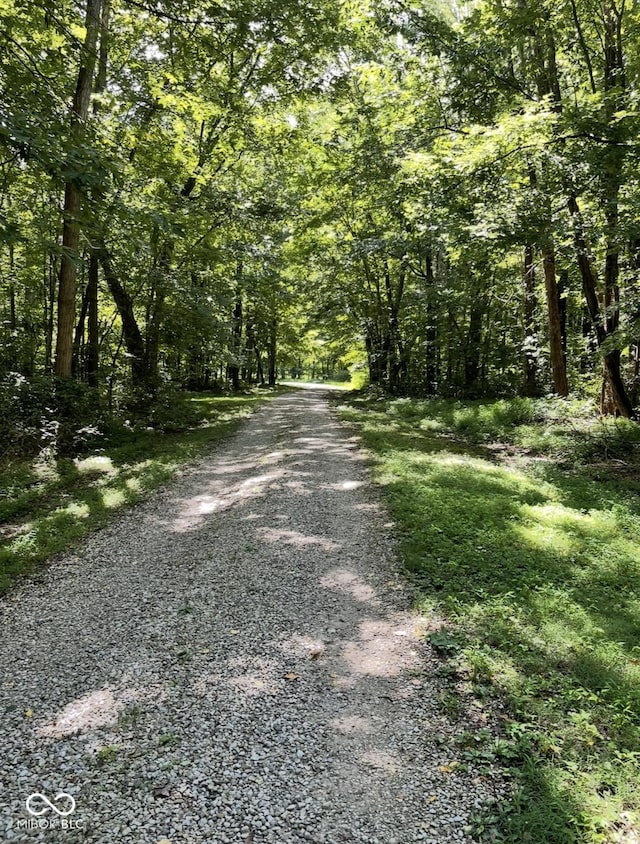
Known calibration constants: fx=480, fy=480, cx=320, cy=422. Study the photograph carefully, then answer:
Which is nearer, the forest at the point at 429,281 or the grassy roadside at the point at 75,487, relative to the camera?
the forest at the point at 429,281

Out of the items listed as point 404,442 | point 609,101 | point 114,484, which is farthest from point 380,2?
point 114,484

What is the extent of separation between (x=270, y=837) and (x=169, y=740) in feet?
2.78

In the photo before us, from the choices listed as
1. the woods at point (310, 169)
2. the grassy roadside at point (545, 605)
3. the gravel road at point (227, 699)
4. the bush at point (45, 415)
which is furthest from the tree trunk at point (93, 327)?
the grassy roadside at point (545, 605)

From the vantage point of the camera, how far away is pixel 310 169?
13.0 m

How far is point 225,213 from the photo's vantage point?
1443 centimetres

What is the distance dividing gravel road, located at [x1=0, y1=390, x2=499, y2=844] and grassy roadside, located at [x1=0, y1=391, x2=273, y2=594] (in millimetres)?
404

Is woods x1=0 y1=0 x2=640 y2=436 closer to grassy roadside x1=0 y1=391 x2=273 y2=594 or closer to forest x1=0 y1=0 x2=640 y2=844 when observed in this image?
forest x1=0 y1=0 x2=640 y2=844

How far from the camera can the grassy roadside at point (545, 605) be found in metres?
2.43

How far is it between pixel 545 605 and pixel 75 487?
22.9 feet

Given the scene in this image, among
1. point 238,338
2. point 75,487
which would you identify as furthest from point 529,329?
point 75,487

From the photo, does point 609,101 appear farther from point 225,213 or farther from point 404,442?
point 225,213

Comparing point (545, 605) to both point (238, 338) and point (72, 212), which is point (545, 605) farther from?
point (238, 338)

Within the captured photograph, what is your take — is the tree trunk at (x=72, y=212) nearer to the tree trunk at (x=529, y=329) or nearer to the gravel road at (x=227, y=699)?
the gravel road at (x=227, y=699)

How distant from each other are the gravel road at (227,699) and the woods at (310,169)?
3.86 metres
